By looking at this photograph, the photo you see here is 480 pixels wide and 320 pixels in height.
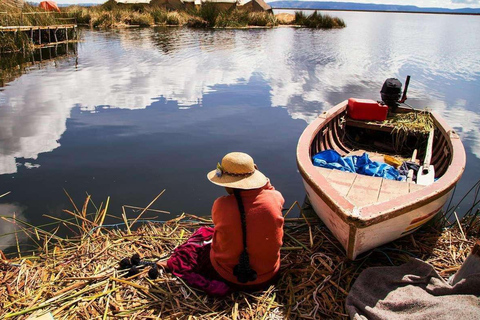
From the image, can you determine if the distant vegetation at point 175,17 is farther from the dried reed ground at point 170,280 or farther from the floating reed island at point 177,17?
the dried reed ground at point 170,280

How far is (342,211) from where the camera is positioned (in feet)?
12.9

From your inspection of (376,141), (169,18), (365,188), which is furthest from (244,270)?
(169,18)

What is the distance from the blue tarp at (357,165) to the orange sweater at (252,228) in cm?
271

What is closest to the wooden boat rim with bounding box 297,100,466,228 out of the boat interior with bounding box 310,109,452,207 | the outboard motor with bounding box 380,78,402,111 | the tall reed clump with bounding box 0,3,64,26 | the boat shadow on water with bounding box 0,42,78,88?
the boat interior with bounding box 310,109,452,207

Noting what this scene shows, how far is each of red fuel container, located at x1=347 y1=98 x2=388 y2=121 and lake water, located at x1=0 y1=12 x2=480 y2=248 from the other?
176cm

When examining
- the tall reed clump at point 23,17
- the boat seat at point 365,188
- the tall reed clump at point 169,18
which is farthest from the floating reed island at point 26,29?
the boat seat at point 365,188

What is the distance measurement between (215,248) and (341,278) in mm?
1462

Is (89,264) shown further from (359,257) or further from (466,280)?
(466,280)

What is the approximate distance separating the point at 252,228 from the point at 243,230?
0.28ft

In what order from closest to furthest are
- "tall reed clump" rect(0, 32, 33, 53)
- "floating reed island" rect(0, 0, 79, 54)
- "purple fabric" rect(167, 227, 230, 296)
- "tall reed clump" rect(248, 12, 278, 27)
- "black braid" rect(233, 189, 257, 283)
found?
"black braid" rect(233, 189, 257, 283) → "purple fabric" rect(167, 227, 230, 296) → "tall reed clump" rect(0, 32, 33, 53) → "floating reed island" rect(0, 0, 79, 54) → "tall reed clump" rect(248, 12, 278, 27)

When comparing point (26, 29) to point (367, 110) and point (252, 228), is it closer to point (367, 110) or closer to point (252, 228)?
point (367, 110)

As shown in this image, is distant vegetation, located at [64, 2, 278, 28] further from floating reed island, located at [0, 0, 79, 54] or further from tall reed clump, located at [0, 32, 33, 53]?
tall reed clump, located at [0, 32, 33, 53]

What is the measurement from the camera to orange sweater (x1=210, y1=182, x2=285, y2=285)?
3.41 meters

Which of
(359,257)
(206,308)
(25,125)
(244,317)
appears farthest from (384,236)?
Answer: (25,125)
